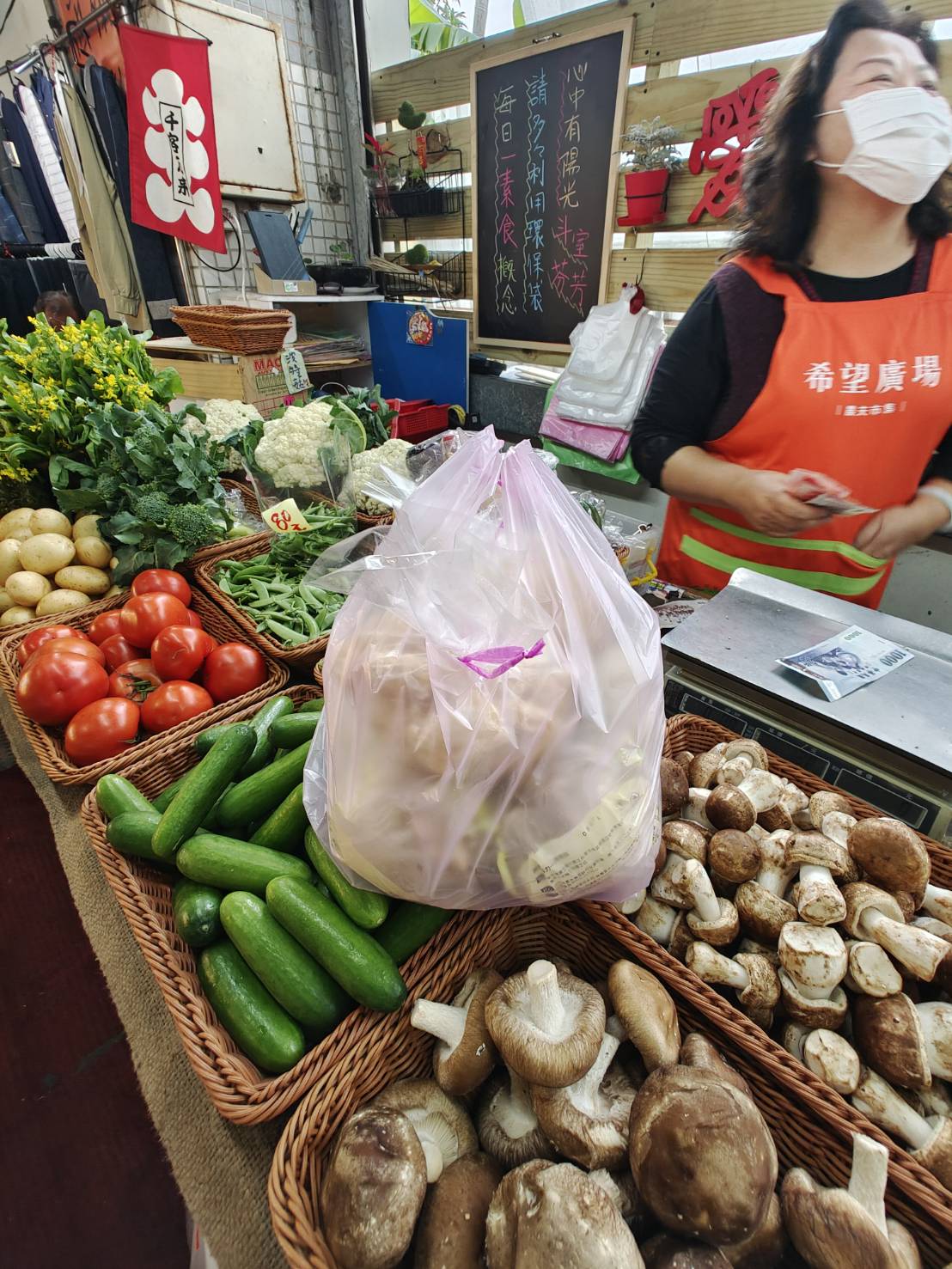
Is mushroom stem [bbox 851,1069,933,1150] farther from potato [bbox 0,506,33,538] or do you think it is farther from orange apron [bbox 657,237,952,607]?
potato [bbox 0,506,33,538]

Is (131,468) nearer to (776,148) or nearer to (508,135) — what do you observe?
(776,148)

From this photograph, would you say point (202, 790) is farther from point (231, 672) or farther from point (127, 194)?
point (127, 194)

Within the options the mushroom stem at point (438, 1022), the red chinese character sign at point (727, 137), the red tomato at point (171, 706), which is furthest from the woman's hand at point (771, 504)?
the red chinese character sign at point (727, 137)

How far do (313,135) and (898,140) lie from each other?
16.7ft

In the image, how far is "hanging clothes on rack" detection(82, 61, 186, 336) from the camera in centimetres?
423

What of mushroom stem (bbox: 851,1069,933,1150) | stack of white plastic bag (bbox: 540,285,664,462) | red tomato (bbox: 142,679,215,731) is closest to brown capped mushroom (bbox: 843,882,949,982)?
mushroom stem (bbox: 851,1069,933,1150)

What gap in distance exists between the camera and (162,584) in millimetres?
1858

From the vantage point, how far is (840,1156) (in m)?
0.67

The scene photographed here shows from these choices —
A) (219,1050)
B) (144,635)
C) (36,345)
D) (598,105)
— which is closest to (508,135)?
(598,105)

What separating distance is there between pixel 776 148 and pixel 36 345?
2743 millimetres

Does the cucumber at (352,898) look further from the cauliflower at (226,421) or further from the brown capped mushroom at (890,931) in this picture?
the cauliflower at (226,421)

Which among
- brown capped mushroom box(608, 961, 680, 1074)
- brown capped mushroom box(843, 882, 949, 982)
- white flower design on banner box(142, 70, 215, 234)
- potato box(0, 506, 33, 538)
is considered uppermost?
white flower design on banner box(142, 70, 215, 234)

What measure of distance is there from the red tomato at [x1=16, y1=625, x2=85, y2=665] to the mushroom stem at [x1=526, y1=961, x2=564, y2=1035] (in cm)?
158

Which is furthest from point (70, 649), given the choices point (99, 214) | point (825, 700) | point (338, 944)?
point (99, 214)
